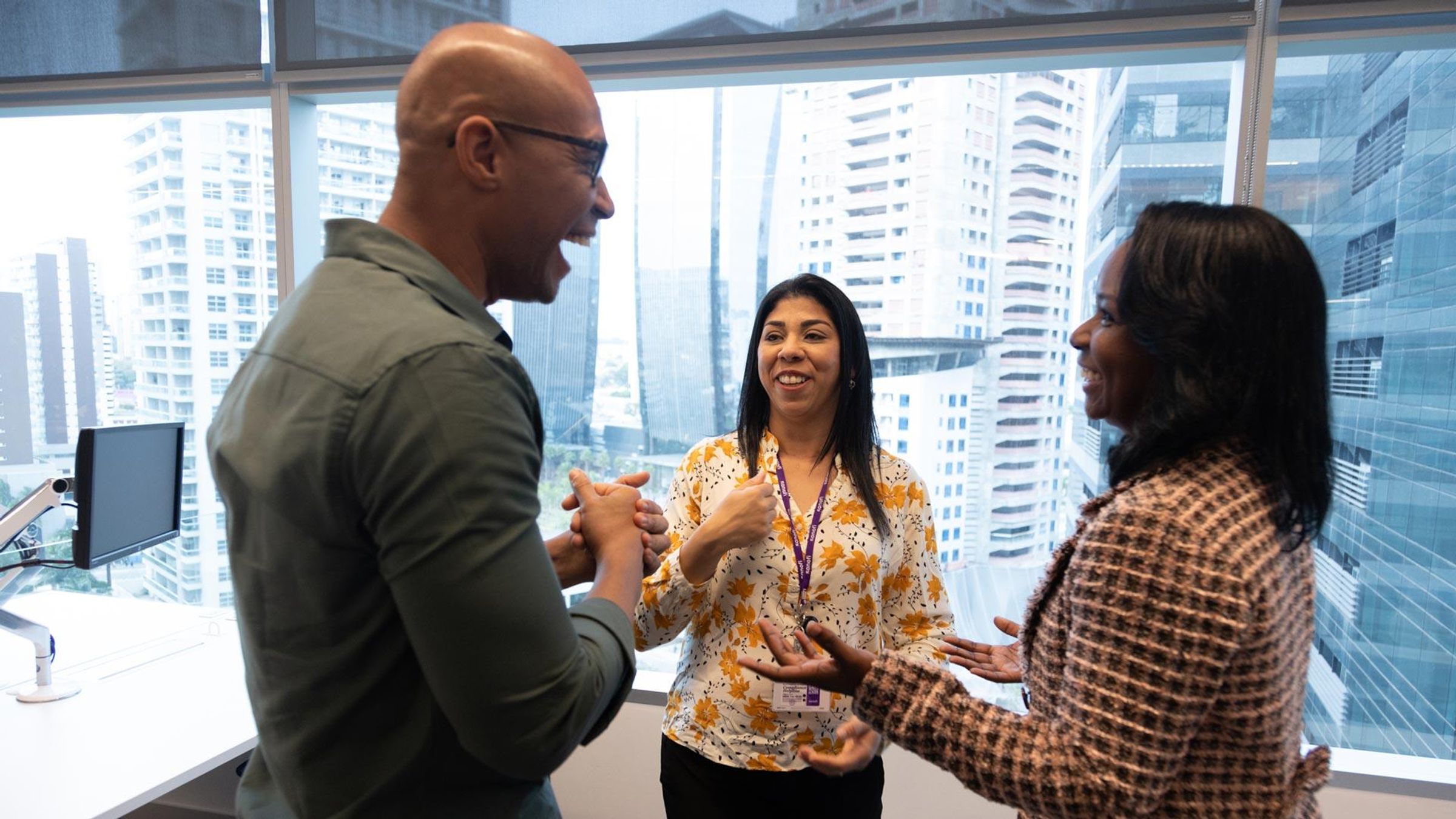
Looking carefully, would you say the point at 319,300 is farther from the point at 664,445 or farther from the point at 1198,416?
the point at 664,445

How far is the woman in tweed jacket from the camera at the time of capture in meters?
0.86

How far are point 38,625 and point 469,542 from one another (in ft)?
7.09

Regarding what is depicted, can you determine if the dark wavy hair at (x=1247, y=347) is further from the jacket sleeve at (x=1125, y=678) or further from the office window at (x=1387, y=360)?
the office window at (x=1387, y=360)

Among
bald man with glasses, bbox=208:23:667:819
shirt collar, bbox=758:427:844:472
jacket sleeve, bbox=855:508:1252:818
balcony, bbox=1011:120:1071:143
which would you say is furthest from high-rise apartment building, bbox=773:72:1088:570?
bald man with glasses, bbox=208:23:667:819

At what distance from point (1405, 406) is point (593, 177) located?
8.13 ft

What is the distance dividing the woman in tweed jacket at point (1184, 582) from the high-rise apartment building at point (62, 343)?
12.1 ft

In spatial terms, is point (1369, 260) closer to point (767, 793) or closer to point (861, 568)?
point (861, 568)

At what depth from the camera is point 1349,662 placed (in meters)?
2.39

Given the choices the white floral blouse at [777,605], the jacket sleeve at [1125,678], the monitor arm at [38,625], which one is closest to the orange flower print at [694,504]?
the white floral blouse at [777,605]

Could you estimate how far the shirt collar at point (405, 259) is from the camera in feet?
2.68

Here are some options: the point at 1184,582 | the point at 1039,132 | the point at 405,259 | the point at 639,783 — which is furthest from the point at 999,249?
the point at 405,259

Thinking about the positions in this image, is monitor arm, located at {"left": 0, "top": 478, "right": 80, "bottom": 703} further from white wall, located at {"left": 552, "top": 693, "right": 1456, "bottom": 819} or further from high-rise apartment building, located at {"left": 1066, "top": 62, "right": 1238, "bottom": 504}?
high-rise apartment building, located at {"left": 1066, "top": 62, "right": 1238, "bottom": 504}

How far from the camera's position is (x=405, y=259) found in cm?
83

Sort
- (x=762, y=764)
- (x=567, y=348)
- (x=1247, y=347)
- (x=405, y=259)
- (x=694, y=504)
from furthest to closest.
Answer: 1. (x=567, y=348)
2. (x=694, y=504)
3. (x=762, y=764)
4. (x=1247, y=347)
5. (x=405, y=259)
